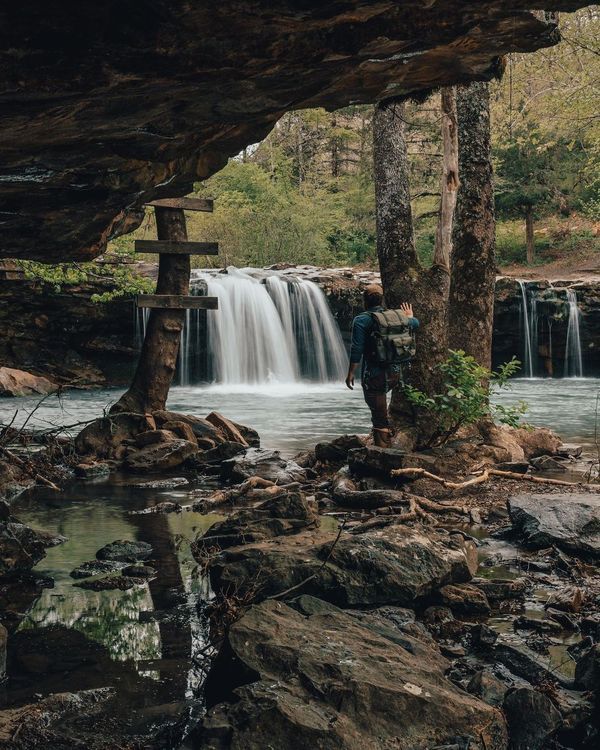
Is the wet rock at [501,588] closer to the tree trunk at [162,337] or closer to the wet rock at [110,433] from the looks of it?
the wet rock at [110,433]

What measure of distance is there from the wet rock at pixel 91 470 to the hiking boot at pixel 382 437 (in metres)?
3.25

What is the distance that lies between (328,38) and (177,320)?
8623 millimetres

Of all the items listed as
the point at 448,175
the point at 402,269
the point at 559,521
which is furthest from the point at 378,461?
the point at 448,175

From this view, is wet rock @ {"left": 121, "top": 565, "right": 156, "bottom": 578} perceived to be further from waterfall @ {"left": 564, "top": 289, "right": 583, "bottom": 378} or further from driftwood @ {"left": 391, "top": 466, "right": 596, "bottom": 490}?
waterfall @ {"left": 564, "top": 289, "right": 583, "bottom": 378}

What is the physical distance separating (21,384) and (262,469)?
13025 millimetres

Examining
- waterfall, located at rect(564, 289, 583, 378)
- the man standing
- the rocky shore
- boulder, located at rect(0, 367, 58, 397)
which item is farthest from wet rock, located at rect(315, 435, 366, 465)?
waterfall, located at rect(564, 289, 583, 378)

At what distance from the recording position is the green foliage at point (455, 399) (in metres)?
9.38

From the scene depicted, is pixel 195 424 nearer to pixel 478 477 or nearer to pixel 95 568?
pixel 478 477

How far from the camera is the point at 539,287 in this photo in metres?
25.4

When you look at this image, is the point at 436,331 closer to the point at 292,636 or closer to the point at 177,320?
the point at 177,320

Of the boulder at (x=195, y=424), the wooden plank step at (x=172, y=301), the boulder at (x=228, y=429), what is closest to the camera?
the wooden plank step at (x=172, y=301)

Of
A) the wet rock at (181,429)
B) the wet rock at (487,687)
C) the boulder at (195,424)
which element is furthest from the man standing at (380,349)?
the wet rock at (487,687)

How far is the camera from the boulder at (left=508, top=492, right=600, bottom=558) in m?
5.94

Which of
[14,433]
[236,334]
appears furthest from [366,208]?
[14,433]
